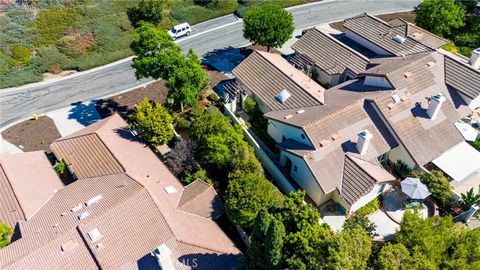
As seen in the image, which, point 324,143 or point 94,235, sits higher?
point 324,143

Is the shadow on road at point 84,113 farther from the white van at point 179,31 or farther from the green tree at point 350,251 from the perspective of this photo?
the green tree at point 350,251

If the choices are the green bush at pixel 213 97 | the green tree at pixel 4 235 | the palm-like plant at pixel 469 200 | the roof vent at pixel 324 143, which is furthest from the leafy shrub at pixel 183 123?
the palm-like plant at pixel 469 200

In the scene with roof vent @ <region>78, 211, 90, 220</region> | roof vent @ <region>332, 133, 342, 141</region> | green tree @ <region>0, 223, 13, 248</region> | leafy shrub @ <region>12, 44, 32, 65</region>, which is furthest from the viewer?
leafy shrub @ <region>12, 44, 32, 65</region>

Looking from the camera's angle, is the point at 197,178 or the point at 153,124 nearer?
the point at 197,178

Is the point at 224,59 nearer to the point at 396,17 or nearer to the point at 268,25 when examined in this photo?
the point at 268,25

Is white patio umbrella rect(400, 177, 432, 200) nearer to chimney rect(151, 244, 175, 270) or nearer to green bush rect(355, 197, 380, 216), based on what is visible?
green bush rect(355, 197, 380, 216)

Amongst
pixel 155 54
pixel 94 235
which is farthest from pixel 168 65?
pixel 94 235

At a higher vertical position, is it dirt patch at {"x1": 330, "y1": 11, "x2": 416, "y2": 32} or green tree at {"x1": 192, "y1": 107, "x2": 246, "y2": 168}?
green tree at {"x1": 192, "y1": 107, "x2": 246, "y2": 168}

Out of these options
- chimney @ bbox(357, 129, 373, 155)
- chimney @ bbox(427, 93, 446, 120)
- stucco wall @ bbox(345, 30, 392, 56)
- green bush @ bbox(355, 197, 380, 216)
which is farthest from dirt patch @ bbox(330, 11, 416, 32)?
green bush @ bbox(355, 197, 380, 216)
